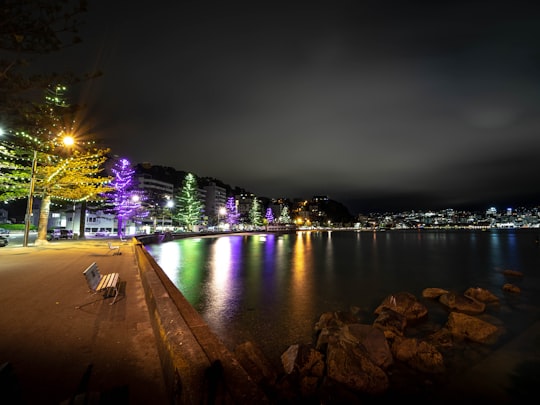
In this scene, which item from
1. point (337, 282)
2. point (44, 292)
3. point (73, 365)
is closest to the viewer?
point (73, 365)

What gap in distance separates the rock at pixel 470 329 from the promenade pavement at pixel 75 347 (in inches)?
421

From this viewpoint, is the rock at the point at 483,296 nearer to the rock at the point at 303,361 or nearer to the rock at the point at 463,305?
the rock at the point at 463,305

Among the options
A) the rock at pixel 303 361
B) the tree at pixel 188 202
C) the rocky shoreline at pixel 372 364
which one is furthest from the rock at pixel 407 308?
the tree at pixel 188 202

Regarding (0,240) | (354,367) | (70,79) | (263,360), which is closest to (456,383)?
(354,367)

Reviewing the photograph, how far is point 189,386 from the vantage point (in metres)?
3.32

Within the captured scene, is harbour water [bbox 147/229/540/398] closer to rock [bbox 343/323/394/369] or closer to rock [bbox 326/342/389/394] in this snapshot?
rock [bbox 326/342/389/394]

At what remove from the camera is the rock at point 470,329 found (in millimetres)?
10219

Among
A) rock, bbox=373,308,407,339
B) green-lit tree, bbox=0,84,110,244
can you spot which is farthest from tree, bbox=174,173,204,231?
rock, bbox=373,308,407,339

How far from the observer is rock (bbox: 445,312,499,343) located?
33.5 ft

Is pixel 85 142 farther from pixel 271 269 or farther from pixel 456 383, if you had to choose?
pixel 456 383

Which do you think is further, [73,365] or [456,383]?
[456,383]

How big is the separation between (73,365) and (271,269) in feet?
71.6

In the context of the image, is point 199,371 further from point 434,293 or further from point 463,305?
point 434,293

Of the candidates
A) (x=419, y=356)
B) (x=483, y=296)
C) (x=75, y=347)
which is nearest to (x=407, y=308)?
(x=419, y=356)
